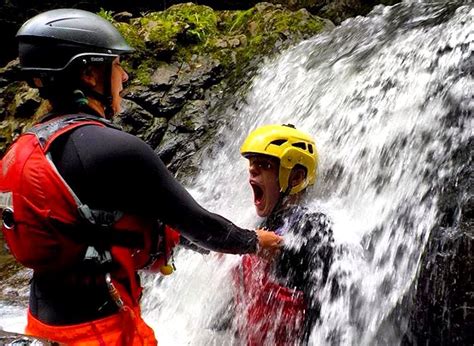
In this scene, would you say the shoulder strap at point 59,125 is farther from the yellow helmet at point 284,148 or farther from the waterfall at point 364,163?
the waterfall at point 364,163

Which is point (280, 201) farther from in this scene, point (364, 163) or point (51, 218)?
point (51, 218)

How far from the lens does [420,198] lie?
3.86m

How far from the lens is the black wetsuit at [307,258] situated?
3260mm

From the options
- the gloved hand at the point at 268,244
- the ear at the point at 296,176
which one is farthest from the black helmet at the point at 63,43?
the ear at the point at 296,176

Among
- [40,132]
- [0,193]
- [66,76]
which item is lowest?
[0,193]

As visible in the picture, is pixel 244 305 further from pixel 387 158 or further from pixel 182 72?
pixel 182 72

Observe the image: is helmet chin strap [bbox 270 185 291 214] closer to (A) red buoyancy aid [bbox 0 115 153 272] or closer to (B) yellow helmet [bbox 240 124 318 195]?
(B) yellow helmet [bbox 240 124 318 195]

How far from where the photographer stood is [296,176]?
379 cm

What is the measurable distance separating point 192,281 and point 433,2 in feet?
15.5

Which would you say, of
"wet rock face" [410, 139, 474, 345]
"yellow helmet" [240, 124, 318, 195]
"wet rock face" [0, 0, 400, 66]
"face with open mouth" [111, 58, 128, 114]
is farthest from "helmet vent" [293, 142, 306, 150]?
"wet rock face" [0, 0, 400, 66]

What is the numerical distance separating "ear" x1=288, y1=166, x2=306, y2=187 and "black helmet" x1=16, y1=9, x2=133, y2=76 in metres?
1.64

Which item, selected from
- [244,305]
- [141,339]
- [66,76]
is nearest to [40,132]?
[66,76]

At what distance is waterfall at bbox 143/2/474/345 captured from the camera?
3.58m

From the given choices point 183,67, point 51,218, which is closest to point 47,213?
point 51,218
